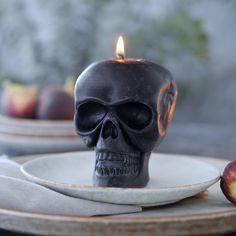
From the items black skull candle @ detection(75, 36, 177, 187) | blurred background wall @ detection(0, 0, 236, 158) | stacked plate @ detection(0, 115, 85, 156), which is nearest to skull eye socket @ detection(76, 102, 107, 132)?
black skull candle @ detection(75, 36, 177, 187)

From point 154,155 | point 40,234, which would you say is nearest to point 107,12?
point 154,155

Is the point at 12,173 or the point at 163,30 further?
the point at 163,30

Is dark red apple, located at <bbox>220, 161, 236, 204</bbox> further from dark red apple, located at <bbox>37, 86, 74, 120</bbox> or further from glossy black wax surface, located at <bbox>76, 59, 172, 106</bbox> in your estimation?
dark red apple, located at <bbox>37, 86, 74, 120</bbox>

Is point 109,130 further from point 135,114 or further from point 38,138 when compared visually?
point 38,138

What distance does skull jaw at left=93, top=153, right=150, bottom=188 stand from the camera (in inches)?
23.9

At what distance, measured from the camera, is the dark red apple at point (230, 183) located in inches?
22.1

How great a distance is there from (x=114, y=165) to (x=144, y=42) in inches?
57.0

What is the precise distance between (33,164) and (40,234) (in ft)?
0.61

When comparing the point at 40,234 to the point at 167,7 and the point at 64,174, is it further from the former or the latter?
the point at 167,7

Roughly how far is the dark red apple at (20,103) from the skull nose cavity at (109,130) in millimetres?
605

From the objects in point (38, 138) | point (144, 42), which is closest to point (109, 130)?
point (38, 138)

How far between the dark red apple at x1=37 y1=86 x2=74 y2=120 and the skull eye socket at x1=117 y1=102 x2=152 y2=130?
53cm

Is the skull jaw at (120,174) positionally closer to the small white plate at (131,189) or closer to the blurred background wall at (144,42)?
the small white plate at (131,189)

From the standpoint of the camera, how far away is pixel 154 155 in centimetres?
76
